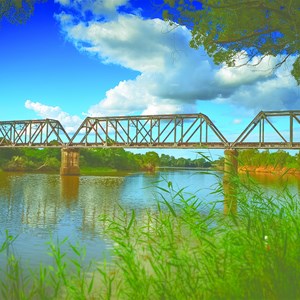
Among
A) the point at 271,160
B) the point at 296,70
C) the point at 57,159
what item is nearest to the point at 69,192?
the point at 296,70

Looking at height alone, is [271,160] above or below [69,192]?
above

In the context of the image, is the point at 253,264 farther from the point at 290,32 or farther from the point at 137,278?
the point at 290,32

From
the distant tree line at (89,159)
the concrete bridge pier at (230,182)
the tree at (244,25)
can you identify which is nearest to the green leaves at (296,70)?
the tree at (244,25)

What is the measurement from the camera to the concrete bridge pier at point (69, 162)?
79.4 metres

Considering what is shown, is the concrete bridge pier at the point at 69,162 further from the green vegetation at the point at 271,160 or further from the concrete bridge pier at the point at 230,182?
the concrete bridge pier at the point at 230,182

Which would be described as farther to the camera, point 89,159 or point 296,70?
point 89,159

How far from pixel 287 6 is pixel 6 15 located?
31.1 ft

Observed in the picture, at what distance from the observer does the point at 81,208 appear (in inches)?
856

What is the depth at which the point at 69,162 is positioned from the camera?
3287 inches

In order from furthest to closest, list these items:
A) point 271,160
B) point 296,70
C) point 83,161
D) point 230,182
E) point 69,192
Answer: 1. point 83,161
2. point 69,192
3. point 296,70
4. point 271,160
5. point 230,182

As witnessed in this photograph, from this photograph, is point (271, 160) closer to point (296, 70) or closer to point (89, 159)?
point (296, 70)

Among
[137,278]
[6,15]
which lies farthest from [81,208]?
[137,278]

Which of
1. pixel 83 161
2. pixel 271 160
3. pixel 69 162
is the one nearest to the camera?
pixel 271 160

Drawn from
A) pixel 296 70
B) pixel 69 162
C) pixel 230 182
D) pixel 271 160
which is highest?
pixel 296 70
